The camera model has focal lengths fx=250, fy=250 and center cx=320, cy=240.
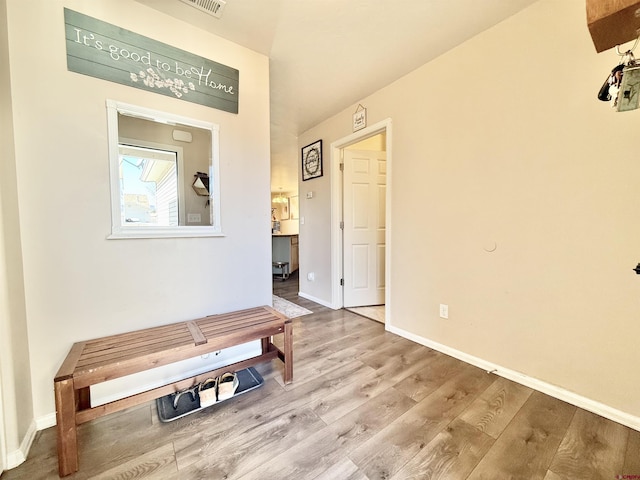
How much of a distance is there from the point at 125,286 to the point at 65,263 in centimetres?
30

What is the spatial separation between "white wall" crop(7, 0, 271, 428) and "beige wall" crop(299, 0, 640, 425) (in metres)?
1.67

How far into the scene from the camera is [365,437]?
1238mm

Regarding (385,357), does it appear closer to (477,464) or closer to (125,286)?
(477,464)

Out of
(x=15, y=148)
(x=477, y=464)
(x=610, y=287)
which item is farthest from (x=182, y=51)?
(x=610, y=287)

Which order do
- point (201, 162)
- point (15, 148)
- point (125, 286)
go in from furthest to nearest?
point (201, 162)
point (125, 286)
point (15, 148)

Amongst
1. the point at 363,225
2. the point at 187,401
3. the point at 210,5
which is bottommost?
the point at 187,401

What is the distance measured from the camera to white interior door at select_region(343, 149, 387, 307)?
3.12 metres

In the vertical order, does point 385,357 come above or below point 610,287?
below

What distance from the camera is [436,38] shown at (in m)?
1.81

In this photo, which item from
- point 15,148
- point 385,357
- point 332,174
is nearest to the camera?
point 15,148

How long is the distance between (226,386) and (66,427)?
693 mm

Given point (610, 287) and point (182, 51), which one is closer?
point (610, 287)

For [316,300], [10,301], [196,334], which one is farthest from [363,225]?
[10,301]

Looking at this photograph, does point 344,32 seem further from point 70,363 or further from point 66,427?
point 66,427
